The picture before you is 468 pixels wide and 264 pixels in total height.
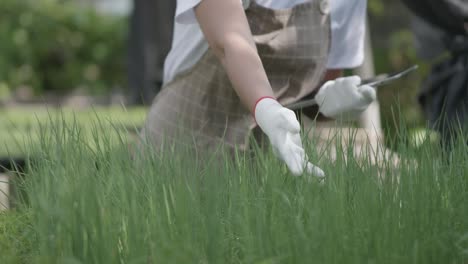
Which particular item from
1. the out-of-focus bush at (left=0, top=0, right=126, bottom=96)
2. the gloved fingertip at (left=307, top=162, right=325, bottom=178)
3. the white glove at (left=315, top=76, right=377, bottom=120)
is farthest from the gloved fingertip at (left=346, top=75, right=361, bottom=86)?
the out-of-focus bush at (left=0, top=0, right=126, bottom=96)

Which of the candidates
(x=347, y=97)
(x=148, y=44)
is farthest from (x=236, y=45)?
(x=148, y=44)

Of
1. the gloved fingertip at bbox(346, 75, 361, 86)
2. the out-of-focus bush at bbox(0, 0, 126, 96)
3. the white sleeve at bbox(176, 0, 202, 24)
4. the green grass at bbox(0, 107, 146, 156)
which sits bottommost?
the out-of-focus bush at bbox(0, 0, 126, 96)

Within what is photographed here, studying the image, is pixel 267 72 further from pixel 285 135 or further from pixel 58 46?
pixel 58 46

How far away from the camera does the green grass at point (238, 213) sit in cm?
139

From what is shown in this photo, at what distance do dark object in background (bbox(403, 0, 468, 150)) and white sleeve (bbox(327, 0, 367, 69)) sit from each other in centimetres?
52

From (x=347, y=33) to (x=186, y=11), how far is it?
1.59 feet

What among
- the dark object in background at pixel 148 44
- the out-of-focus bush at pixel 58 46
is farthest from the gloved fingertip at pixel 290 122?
the out-of-focus bush at pixel 58 46

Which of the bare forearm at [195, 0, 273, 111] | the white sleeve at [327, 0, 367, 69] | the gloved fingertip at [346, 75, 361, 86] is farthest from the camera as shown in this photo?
the white sleeve at [327, 0, 367, 69]

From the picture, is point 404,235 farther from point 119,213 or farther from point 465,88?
point 465,88

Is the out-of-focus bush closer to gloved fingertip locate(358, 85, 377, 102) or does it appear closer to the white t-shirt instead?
the white t-shirt

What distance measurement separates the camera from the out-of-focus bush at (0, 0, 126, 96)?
11.2m

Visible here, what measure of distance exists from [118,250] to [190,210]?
0.13 metres

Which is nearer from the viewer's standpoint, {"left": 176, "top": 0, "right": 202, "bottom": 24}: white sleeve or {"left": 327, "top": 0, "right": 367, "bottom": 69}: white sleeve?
{"left": 176, "top": 0, "right": 202, "bottom": 24}: white sleeve

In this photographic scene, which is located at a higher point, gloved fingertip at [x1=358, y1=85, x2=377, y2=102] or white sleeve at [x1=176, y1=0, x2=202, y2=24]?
white sleeve at [x1=176, y1=0, x2=202, y2=24]
